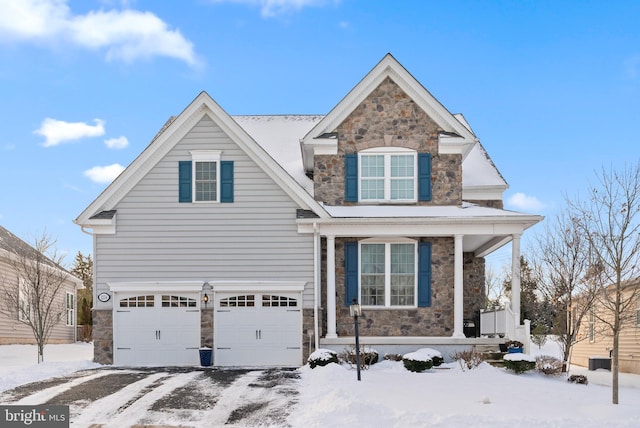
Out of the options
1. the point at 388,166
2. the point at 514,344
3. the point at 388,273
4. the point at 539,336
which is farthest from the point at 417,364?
the point at 539,336

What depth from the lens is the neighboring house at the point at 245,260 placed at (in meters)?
19.1

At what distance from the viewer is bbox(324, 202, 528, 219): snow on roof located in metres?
19.1

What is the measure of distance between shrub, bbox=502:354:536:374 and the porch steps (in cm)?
92

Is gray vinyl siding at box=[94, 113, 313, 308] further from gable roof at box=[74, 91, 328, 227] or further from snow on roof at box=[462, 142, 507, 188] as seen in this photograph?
snow on roof at box=[462, 142, 507, 188]

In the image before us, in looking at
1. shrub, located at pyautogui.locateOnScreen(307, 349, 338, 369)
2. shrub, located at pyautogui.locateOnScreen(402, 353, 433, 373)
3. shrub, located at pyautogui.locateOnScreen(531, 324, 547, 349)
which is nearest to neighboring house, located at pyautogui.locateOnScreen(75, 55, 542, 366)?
shrub, located at pyautogui.locateOnScreen(307, 349, 338, 369)

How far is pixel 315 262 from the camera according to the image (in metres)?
19.1

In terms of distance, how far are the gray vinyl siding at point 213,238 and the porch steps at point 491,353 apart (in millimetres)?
4952

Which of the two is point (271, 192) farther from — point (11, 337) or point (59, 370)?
point (11, 337)

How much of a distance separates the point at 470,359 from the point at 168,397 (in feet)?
26.6

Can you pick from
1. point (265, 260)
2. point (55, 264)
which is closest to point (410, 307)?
point (265, 260)

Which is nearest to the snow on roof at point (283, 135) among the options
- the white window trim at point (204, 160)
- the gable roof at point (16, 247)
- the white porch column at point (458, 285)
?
the white window trim at point (204, 160)

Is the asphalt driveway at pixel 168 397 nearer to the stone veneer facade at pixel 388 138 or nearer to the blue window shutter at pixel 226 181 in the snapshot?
the blue window shutter at pixel 226 181

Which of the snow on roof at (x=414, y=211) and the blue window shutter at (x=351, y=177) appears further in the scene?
the blue window shutter at (x=351, y=177)

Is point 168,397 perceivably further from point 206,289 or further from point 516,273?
point 516,273
